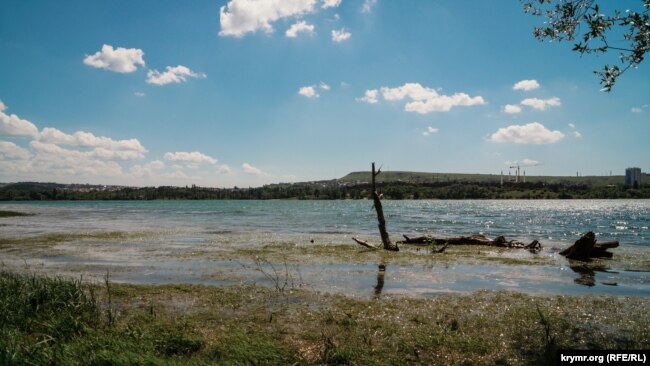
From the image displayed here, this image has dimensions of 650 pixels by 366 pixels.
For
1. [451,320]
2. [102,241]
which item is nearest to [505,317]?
[451,320]

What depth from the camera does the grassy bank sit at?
8656 mm

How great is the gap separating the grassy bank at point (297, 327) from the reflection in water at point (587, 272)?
3657mm

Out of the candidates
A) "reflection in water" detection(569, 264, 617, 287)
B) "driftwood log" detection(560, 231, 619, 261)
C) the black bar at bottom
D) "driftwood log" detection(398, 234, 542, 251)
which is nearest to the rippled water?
"driftwood log" detection(398, 234, 542, 251)

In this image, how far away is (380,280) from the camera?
1853 centimetres

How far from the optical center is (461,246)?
32.4 metres

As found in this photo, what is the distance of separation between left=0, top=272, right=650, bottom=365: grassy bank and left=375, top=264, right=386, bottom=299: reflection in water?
4.85ft

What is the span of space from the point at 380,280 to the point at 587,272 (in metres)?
11.1

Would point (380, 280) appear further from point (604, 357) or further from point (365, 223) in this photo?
point (365, 223)

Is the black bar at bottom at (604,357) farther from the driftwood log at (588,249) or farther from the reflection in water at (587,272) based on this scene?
the driftwood log at (588,249)

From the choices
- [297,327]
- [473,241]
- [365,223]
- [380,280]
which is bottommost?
[365,223]

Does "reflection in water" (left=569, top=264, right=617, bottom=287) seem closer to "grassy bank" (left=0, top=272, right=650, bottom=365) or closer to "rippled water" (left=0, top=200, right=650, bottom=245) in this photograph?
"grassy bank" (left=0, top=272, right=650, bottom=365)

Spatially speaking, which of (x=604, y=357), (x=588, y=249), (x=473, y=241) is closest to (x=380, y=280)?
(x=604, y=357)

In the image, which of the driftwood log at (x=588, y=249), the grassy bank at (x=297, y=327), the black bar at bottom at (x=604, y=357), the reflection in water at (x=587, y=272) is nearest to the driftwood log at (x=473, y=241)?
the driftwood log at (x=588, y=249)

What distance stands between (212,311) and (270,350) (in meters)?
4.29
